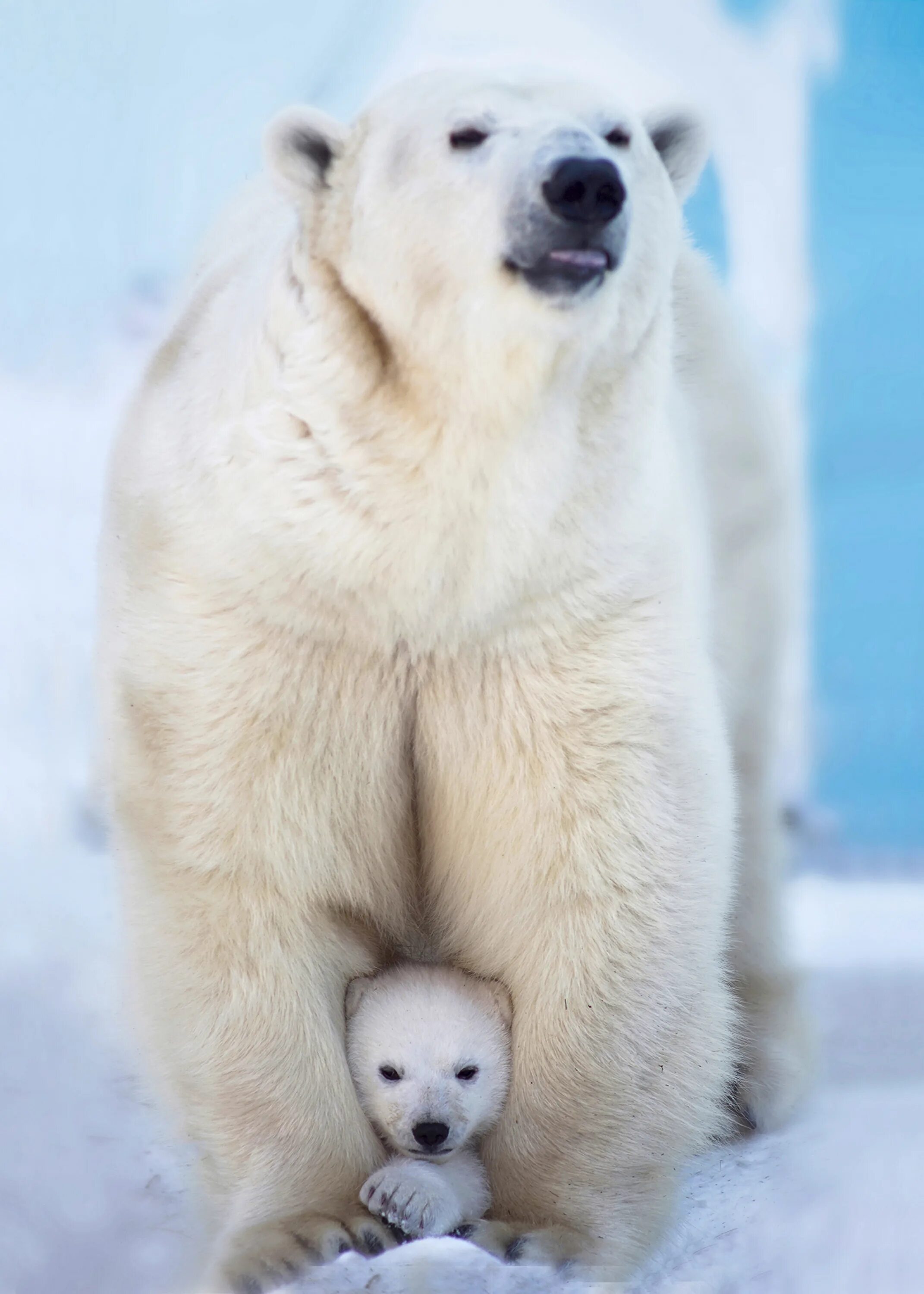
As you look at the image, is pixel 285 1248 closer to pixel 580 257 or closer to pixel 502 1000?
pixel 502 1000

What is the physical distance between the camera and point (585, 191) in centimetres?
150

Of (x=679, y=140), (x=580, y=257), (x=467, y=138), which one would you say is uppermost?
(x=679, y=140)

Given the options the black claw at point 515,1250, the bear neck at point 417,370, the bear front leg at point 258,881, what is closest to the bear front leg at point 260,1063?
the bear front leg at point 258,881

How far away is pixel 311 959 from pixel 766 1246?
61 centimetres

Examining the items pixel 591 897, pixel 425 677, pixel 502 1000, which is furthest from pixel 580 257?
pixel 502 1000

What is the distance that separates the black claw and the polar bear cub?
0.24 feet

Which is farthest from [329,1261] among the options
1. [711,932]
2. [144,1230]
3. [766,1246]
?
[711,932]

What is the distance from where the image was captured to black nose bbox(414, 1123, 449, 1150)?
1.85m

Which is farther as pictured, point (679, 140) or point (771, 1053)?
point (771, 1053)

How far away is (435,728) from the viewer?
6.18 feet

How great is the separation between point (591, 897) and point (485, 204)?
2.59ft

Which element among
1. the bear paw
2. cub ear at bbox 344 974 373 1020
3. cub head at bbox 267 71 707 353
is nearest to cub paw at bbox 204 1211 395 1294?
cub ear at bbox 344 974 373 1020

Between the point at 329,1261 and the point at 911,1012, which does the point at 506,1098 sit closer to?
the point at 329,1261

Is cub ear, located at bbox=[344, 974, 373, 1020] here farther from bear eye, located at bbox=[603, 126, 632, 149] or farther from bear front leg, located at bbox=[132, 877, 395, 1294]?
bear eye, located at bbox=[603, 126, 632, 149]
